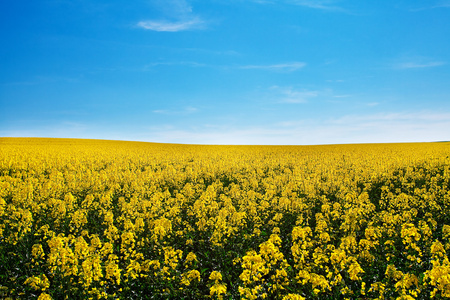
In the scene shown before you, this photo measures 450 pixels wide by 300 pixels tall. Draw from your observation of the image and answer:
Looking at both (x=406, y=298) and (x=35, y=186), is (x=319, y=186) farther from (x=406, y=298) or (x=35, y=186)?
(x=35, y=186)

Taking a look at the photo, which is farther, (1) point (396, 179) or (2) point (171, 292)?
→ (1) point (396, 179)

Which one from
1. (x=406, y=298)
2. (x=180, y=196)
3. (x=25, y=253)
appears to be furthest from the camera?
(x=180, y=196)

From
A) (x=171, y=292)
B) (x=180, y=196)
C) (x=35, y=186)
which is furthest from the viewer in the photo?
(x=35, y=186)

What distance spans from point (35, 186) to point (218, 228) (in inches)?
536

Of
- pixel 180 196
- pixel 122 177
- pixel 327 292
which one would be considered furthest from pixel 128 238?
pixel 122 177

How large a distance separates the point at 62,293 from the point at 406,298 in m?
8.86

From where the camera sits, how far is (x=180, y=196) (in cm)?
1395

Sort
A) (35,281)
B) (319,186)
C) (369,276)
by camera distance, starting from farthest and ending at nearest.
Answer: (319,186), (369,276), (35,281)

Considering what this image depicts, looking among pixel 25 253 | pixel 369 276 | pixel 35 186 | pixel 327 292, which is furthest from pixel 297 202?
pixel 35 186

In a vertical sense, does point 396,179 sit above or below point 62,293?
above

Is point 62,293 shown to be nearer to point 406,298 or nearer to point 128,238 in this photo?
point 128,238

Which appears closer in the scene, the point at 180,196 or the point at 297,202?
the point at 297,202

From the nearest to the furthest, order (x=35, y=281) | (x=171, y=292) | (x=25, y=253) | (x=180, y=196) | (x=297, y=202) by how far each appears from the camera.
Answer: (x=35, y=281) → (x=171, y=292) → (x=25, y=253) → (x=297, y=202) → (x=180, y=196)

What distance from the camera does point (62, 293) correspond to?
7.27m
